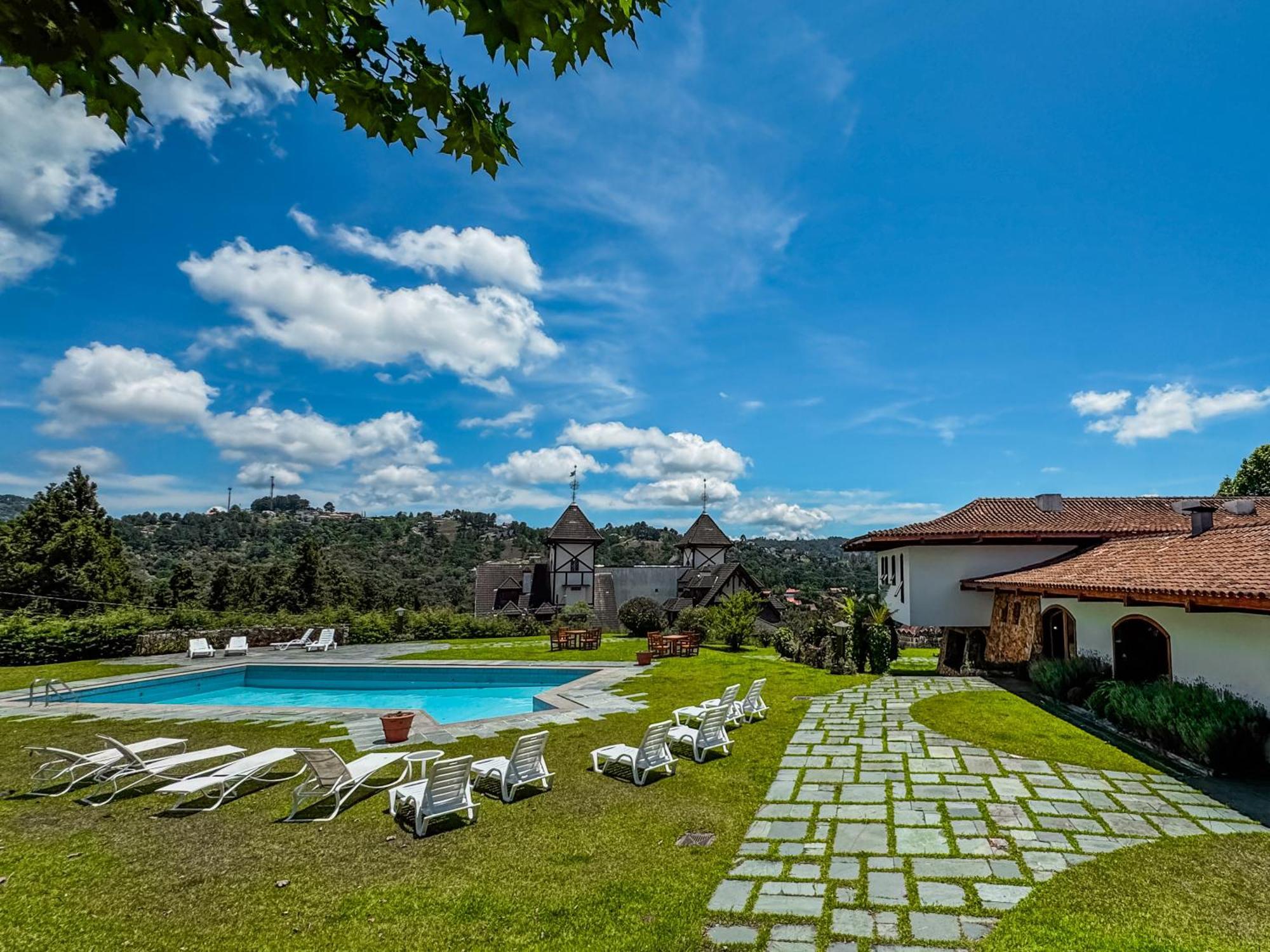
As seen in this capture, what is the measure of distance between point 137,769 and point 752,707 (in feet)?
28.0

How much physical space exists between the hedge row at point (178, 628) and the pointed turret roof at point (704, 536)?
13.6 metres

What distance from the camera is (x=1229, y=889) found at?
4.68m

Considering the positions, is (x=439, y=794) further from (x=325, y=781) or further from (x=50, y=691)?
(x=50, y=691)

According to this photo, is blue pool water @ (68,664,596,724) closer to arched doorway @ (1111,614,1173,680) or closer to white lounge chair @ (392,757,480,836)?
white lounge chair @ (392,757,480,836)

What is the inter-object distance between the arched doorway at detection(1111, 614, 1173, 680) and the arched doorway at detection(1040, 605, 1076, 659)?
2.28 meters

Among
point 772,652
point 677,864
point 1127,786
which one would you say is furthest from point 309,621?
point 1127,786

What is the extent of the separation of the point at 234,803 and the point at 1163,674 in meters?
13.6

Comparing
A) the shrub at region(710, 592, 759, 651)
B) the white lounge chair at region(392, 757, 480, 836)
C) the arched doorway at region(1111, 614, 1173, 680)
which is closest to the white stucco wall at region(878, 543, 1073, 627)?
the arched doorway at region(1111, 614, 1173, 680)

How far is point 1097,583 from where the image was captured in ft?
34.7

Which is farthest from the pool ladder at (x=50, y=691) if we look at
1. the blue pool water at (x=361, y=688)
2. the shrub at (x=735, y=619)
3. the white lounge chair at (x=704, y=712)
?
the shrub at (x=735, y=619)

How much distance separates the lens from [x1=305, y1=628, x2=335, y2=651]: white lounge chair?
2322cm

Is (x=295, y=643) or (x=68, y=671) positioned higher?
(x=295, y=643)

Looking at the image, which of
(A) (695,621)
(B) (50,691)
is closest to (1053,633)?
(A) (695,621)

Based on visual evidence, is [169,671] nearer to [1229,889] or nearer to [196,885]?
[196,885]
